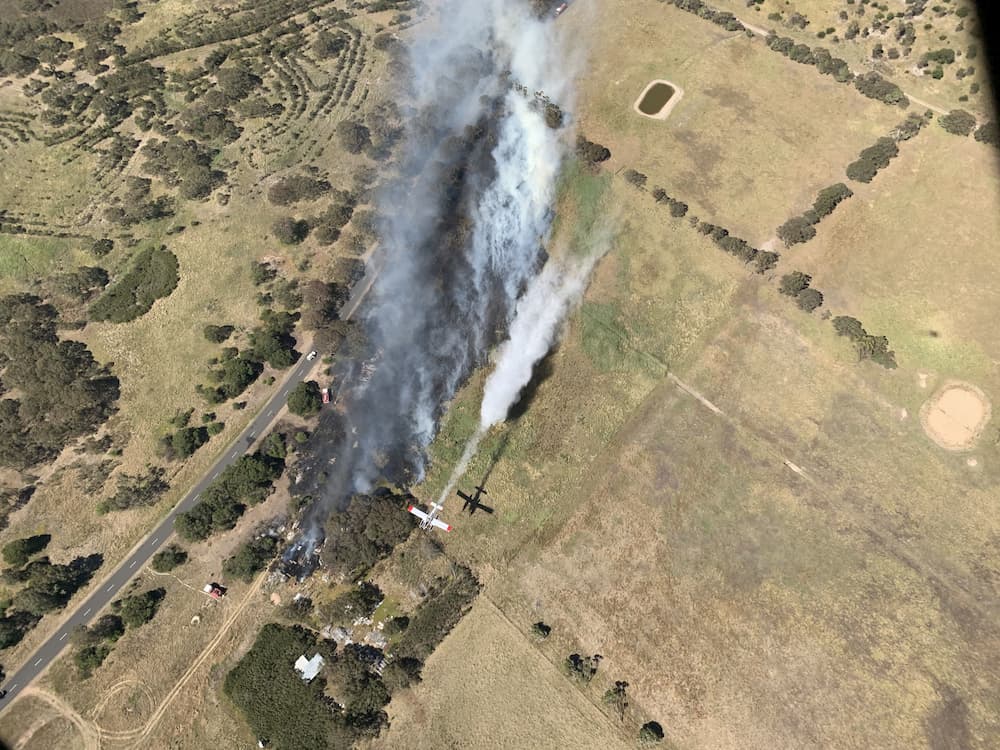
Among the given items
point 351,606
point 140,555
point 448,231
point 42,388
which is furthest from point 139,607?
point 448,231

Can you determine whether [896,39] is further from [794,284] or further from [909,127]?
[794,284]

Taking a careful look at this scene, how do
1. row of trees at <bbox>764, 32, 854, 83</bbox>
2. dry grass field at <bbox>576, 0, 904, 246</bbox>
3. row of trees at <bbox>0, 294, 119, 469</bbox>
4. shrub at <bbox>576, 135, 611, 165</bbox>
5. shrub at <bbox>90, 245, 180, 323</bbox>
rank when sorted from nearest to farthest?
1. row of trees at <bbox>0, 294, 119, 469</bbox>
2. shrub at <bbox>90, 245, 180, 323</bbox>
3. dry grass field at <bbox>576, 0, 904, 246</bbox>
4. shrub at <bbox>576, 135, 611, 165</bbox>
5. row of trees at <bbox>764, 32, 854, 83</bbox>

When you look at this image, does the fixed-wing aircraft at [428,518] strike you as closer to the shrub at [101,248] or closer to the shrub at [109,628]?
the shrub at [109,628]

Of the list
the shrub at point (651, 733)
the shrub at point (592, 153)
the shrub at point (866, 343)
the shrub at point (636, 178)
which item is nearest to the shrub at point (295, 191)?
the shrub at point (592, 153)

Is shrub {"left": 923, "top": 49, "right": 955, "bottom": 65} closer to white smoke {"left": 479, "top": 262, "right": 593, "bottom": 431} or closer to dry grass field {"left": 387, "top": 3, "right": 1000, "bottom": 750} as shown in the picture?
dry grass field {"left": 387, "top": 3, "right": 1000, "bottom": 750}

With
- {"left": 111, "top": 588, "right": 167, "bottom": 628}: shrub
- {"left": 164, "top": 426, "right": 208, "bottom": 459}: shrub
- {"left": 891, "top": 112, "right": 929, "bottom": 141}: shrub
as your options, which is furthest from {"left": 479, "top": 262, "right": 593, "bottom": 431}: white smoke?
{"left": 891, "top": 112, "right": 929, "bottom": 141}: shrub

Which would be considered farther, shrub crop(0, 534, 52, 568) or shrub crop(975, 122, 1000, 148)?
shrub crop(975, 122, 1000, 148)

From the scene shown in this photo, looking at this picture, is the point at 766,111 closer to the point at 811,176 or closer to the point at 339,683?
the point at 811,176

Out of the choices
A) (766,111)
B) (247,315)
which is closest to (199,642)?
(247,315)
